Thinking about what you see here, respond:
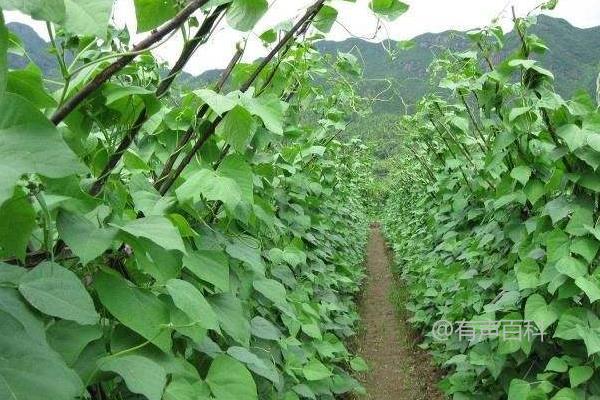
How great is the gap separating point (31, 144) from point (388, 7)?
1.01 metres

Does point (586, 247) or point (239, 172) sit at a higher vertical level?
point (239, 172)

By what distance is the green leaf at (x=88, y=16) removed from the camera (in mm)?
660

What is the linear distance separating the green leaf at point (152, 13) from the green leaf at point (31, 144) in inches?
13.5

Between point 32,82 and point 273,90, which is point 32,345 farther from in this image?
point 273,90

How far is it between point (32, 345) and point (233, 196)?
0.62m

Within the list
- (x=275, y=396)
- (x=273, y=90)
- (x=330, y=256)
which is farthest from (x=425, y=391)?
(x=273, y=90)

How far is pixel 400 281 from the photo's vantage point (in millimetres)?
9977

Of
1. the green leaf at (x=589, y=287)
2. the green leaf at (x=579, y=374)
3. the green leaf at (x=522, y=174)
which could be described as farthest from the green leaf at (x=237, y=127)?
the green leaf at (x=579, y=374)

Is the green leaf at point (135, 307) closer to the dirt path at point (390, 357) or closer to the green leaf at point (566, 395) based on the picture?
the green leaf at point (566, 395)

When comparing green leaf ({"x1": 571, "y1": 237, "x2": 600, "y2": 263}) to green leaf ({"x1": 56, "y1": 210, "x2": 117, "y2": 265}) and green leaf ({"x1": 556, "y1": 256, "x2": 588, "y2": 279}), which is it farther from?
green leaf ({"x1": 56, "y1": 210, "x2": 117, "y2": 265})

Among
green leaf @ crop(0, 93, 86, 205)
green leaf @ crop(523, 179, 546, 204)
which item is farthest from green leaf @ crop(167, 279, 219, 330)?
green leaf @ crop(523, 179, 546, 204)

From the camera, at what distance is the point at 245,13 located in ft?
3.57

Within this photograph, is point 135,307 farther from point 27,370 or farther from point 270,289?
point 270,289

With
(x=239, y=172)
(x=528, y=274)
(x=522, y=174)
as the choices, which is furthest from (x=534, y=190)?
(x=239, y=172)
